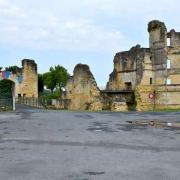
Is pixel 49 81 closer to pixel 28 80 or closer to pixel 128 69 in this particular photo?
pixel 28 80

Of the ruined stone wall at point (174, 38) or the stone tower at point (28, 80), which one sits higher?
the ruined stone wall at point (174, 38)

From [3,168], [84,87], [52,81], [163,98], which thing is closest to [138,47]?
[163,98]

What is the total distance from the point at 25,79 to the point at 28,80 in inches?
22.1

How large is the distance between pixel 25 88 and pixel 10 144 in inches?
1762

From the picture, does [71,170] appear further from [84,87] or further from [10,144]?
[84,87]

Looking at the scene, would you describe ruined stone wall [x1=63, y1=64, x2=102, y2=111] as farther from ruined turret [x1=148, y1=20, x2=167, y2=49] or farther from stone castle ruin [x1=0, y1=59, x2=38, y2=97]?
ruined turret [x1=148, y1=20, x2=167, y2=49]

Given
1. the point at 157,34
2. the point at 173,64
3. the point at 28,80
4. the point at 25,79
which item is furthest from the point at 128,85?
the point at 25,79

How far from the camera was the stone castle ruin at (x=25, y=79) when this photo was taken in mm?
56188

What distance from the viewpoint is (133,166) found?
9.53 metres

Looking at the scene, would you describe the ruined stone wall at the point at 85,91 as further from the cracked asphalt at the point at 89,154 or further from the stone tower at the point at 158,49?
the cracked asphalt at the point at 89,154

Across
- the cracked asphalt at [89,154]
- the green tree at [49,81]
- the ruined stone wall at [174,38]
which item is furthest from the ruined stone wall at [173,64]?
the green tree at [49,81]

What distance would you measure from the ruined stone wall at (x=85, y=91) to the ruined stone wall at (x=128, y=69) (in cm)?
1115

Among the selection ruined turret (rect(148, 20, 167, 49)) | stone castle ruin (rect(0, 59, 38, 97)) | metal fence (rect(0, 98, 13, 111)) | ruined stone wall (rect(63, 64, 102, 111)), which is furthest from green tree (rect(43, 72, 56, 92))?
metal fence (rect(0, 98, 13, 111))

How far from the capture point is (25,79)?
187 feet
